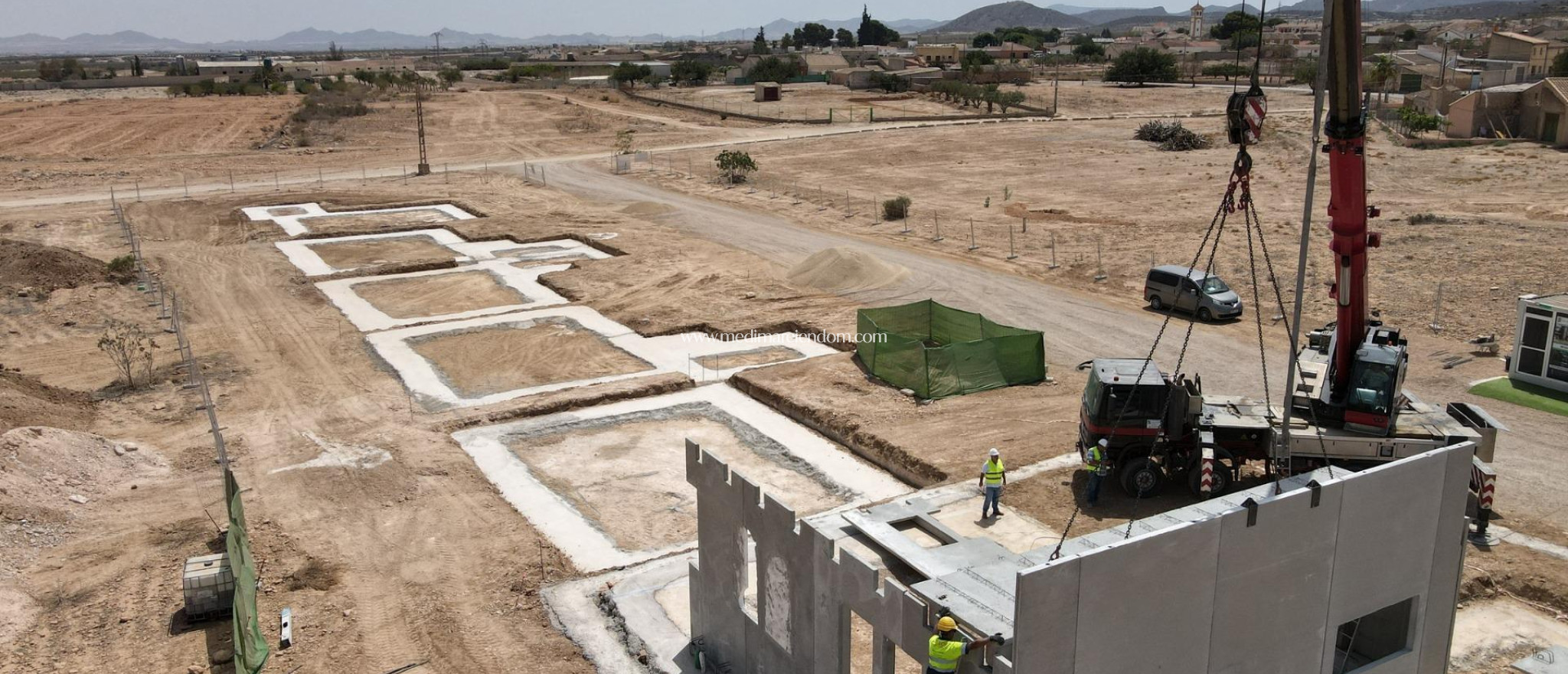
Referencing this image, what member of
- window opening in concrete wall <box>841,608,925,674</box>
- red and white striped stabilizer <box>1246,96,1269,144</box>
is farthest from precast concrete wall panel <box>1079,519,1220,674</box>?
red and white striped stabilizer <box>1246,96,1269,144</box>

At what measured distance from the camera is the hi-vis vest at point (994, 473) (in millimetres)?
17516

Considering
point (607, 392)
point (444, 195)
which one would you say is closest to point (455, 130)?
point (444, 195)

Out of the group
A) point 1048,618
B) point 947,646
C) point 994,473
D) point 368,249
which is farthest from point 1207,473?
point 368,249

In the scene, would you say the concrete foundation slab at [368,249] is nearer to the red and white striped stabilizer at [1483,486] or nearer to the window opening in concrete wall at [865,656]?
the window opening in concrete wall at [865,656]

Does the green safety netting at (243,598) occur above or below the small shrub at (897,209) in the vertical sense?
below

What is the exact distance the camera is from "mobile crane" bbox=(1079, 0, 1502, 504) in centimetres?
1697

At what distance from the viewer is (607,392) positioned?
24906 millimetres

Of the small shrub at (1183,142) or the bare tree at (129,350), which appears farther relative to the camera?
the small shrub at (1183,142)

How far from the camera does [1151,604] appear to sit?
985 centimetres

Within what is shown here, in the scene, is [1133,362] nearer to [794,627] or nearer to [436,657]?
[794,627]

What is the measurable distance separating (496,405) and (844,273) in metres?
13.4

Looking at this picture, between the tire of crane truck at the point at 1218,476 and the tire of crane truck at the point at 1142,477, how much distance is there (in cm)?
56

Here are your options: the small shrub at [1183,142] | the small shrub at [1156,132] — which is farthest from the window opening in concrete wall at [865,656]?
the small shrub at [1156,132]

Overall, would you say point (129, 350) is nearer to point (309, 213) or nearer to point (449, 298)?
point (449, 298)
